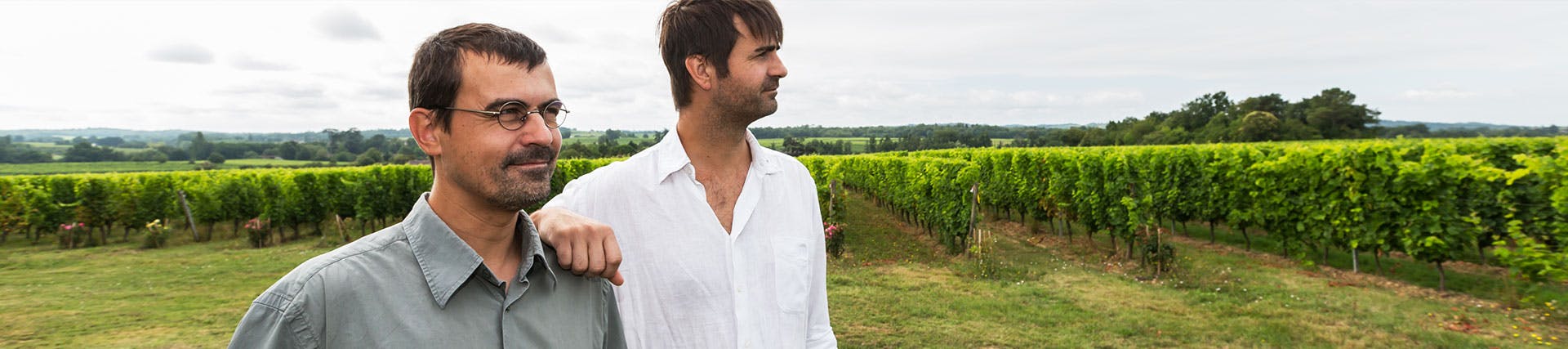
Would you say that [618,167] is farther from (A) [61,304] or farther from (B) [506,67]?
(A) [61,304]

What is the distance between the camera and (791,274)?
1873 mm

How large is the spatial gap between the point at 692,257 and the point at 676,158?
261mm

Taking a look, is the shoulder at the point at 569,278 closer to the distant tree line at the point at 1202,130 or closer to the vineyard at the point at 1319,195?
the vineyard at the point at 1319,195

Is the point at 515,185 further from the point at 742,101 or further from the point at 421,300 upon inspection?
the point at 742,101

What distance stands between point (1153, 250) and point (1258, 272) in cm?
135

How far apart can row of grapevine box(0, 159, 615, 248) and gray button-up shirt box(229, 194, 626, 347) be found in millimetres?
18747

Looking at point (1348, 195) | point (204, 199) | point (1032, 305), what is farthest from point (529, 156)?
point (204, 199)

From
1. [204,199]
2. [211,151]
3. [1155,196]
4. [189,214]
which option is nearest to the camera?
[1155,196]

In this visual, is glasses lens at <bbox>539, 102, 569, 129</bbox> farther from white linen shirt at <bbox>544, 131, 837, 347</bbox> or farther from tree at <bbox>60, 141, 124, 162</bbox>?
tree at <bbox>60, 141, 124, 162</bbox>

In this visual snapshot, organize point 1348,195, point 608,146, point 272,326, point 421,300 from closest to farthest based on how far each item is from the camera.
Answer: point 272,326, point 421,300, point 1348,195, point 608,146

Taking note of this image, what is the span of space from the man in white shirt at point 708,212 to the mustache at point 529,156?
0.34 m

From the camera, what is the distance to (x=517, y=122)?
4.15ft

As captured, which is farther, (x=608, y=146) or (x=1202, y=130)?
(x=1202, y=130)

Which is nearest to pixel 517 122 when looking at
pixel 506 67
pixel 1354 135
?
pixel 506 67
